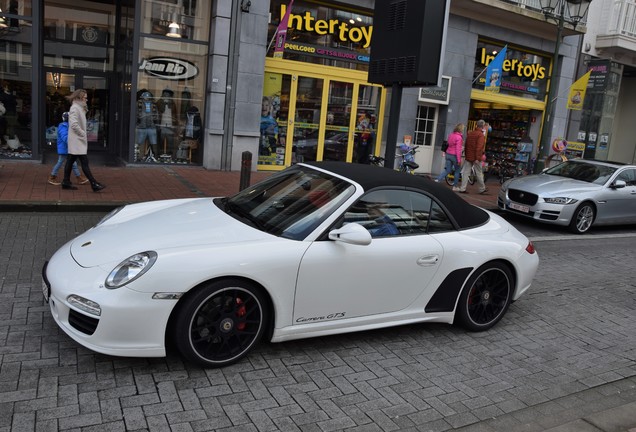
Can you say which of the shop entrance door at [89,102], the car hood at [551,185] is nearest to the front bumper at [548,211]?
the car hood at [551,185]

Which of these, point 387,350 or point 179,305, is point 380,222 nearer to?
point 387,350

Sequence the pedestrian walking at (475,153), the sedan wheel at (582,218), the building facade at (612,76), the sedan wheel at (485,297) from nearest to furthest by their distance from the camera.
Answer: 1. the sedan wheel at (485,297)
2. the sedan wheel at (582,218)
3. the pedestrian walking at (475,153)
4. the building facade at (612,76)

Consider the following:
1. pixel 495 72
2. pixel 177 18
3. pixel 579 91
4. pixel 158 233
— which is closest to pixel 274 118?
pixel 177 18

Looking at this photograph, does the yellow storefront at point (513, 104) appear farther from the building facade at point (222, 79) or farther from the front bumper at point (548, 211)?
the front bumper at point (548, 211)

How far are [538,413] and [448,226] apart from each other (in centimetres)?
167

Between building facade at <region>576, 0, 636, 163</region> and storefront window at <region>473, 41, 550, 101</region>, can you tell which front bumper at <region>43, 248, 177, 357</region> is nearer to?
storefront window at <region>473, 41, 550, 101</region>

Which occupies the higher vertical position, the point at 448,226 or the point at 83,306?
the point at 448,226

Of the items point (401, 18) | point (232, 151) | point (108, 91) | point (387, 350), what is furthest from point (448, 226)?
point (108, 91)

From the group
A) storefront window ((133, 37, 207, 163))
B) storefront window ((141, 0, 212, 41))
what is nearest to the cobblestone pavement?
storefront window ((133, 37, 207, 163))

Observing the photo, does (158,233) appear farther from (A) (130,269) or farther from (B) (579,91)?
(B) (579,91)

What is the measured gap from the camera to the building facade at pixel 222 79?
12.8 metres

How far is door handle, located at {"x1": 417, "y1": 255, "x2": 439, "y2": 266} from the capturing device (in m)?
4.34

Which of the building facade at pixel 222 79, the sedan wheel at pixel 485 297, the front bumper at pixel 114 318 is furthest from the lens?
the building facade at pixel 222 79

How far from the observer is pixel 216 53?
13172 millimetres
